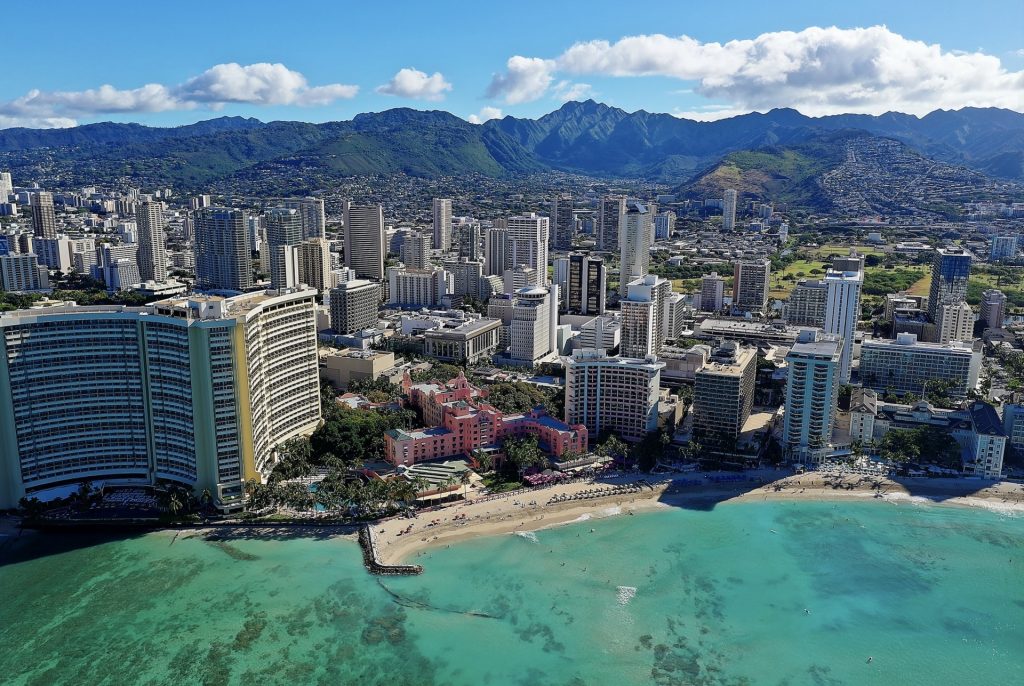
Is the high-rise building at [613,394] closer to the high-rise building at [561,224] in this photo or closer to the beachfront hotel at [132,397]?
the beachfront hotel at [132,397]

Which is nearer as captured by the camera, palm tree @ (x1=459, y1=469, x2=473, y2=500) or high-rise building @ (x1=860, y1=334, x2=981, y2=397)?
palm tree @ (x1=459, y1=469, x2=473, y2=500)

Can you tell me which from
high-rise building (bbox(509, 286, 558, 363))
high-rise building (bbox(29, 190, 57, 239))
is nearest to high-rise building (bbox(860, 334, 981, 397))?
high-rise building (bbox(509, 286, 558, 363))

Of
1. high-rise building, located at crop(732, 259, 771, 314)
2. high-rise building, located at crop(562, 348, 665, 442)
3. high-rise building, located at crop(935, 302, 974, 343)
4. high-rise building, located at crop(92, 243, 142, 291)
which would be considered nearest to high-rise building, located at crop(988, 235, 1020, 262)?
high-rise building, located at crop(732, 259, 771, 314)

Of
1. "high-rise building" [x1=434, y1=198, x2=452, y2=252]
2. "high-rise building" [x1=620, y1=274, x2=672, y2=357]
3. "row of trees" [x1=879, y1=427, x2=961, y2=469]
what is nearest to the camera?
"row of trees" [x1=879, y1=427, x2=961, y2=469]

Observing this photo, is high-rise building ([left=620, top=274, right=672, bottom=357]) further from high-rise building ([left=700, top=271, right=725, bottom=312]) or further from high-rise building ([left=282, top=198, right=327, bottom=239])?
high-rise building ([left=282, top=198, right=327, bottom=239])

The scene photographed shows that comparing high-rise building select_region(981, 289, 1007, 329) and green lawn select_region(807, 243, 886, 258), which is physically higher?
green lawn select_region(807, 243, 886, 258)

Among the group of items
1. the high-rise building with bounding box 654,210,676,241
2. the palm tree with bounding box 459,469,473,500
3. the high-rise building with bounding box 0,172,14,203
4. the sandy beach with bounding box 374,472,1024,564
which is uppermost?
the high-rise building with bounding box 0,172,14,203

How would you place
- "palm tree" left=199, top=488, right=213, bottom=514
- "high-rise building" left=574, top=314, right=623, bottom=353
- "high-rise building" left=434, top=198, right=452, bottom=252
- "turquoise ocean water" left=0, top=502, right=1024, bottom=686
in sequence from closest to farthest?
1. "turquoise ocean water" left=0, top=502, right=1024, bottom=686
2. "palm tree" left=199, top=488, right=213, bottom=514
3. "high-rise building" left=574, top=314, right=623, bottom=353
4. "high-rise building" left=434, top=198, right=452, bottom=252

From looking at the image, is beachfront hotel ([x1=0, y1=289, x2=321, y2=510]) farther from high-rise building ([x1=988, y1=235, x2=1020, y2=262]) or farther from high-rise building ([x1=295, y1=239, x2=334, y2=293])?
high-rise building ([x1=988, y1=235, x2=1020, y2=262])
